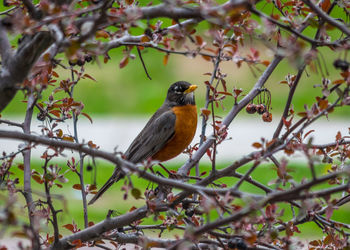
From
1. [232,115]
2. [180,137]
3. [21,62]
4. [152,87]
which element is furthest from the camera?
[152,87]

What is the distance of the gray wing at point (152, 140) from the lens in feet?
10.7

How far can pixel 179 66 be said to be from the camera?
8930mm

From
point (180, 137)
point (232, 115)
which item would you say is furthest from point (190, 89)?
point (232, 115)

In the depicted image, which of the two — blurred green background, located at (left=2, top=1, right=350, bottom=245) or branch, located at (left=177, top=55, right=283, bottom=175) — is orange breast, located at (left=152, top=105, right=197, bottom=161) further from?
blurred green background, located at (left=2, top=1, right=350, bottom=245)

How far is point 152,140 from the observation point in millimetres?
3328

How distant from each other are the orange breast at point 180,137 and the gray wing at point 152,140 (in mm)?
33

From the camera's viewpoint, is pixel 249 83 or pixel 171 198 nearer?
pixel 171 198

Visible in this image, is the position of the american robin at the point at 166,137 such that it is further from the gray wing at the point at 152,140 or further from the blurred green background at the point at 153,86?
the blurred green background at the point at 153,86

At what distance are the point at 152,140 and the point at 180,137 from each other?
180mm

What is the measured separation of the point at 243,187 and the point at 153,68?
139 inches

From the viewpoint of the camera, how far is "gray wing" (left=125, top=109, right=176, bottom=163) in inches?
128

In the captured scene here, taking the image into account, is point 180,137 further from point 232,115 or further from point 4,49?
point 4,49

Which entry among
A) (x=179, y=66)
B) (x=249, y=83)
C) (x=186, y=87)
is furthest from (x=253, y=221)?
(x=179, y=66)

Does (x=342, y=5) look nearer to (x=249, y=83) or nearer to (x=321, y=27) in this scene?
(x=321, y=27)
